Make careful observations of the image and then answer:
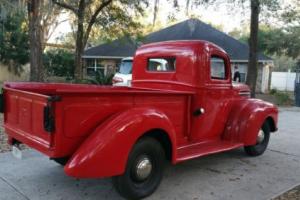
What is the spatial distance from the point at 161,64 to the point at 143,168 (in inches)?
92.8

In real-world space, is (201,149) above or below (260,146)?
above

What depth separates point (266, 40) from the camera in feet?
93.2

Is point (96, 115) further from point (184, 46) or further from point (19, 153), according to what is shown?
point (184, 46)

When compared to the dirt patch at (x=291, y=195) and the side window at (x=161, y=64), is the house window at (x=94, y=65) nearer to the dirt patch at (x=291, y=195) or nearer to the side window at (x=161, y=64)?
the side window at (x=161, y=64)

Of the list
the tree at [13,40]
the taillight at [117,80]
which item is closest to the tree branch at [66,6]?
the taillight at [117,80]

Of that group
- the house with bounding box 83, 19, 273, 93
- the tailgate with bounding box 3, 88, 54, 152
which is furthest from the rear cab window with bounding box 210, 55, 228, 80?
the house with bounding box 83, 19, 273, 93

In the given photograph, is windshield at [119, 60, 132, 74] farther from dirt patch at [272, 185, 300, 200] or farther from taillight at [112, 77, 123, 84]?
dirt patch at [272, 185, 300, 200]

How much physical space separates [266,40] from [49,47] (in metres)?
18.6

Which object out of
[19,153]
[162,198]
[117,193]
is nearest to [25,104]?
[19,153]

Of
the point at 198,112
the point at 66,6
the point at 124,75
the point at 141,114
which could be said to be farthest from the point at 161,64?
the point at 66,6

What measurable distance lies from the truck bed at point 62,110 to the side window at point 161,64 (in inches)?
41.2

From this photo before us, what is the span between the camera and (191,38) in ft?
→ 85.6

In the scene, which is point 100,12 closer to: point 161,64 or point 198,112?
point 161,64

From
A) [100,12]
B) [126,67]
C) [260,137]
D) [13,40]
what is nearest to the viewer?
[260,137]
